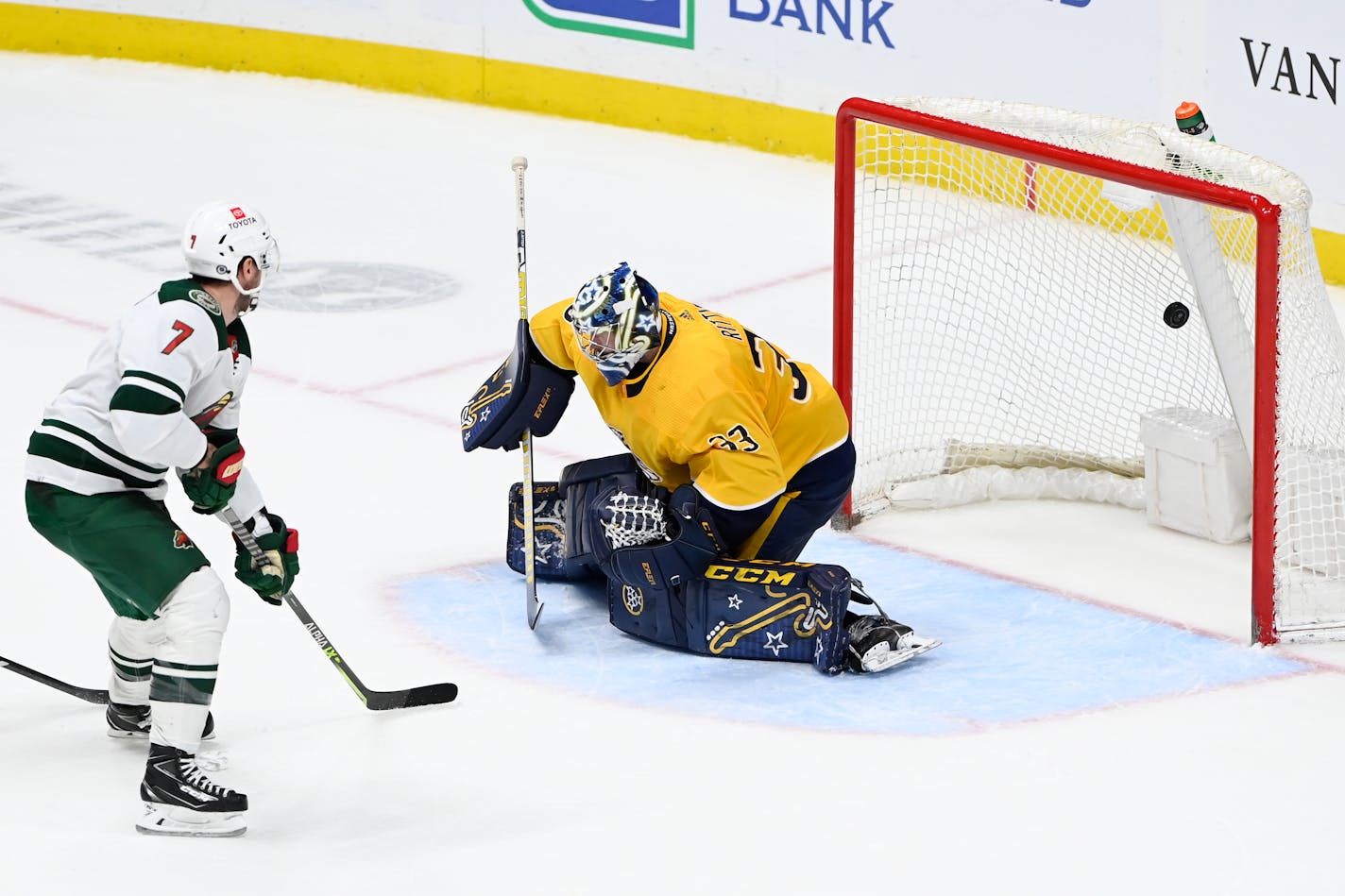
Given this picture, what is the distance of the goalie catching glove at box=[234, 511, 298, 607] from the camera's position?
12.4 ft

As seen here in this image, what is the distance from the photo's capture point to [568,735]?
405 centimetres

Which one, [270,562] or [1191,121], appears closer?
[270,562]

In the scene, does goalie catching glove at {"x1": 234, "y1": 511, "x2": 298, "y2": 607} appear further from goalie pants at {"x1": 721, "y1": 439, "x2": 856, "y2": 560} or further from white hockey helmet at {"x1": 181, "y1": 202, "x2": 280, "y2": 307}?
goalie pants at {"x1": 721, "y1": 439, "x2": 856, "y2": 560}

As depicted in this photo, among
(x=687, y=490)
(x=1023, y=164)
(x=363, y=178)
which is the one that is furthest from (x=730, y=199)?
(x=687, y=490)

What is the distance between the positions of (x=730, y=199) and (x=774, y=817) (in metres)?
5.05

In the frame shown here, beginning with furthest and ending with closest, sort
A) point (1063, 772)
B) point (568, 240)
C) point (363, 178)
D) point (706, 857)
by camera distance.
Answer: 1. point (363, 178)
2. point (568, 240)
3. point (1063, 772)
4. point (706, 857)

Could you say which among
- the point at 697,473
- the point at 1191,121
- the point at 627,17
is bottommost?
the point at 697,473

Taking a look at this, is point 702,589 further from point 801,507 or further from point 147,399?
point 147,399

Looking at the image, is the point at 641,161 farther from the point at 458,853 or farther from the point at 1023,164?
the point at 458,853

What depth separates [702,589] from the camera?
437 centimetres

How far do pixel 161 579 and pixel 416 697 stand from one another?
2.56 feet

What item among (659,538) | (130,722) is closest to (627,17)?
(659,538)

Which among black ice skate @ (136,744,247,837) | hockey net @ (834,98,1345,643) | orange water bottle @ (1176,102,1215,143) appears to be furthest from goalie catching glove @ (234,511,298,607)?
orange water bottle @ (1176,102,1215,143)

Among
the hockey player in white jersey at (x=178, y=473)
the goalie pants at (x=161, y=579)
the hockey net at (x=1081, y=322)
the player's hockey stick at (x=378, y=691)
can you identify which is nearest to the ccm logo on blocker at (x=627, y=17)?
the hockey net at (x=1081, y=322)
